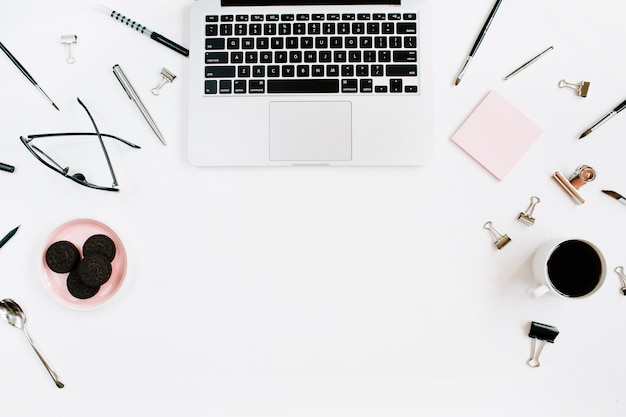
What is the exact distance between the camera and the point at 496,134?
0.77m

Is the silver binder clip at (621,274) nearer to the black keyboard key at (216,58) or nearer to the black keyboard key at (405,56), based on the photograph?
the black keyboard key at (405,56)

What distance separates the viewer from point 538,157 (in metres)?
0.77

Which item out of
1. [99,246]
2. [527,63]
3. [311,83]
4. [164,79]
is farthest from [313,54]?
[99,246]

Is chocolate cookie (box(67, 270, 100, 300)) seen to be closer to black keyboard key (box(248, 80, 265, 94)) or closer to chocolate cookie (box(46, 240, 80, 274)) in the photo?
chocolate cookie (box(46, 240, 80, 274))

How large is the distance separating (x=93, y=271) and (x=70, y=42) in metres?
0.41

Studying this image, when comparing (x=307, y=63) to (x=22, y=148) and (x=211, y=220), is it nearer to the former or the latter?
(x=211, y=220)

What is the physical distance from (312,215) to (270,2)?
14.5 inches

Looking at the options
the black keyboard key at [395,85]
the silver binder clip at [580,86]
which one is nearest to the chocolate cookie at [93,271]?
the black keyboard key at [395,85]

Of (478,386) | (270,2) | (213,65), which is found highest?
(270,2)

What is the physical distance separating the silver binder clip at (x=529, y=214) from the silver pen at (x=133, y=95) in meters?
0.63

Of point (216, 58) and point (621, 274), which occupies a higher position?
point (216, 58)

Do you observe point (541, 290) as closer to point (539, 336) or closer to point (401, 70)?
point (539, 336)

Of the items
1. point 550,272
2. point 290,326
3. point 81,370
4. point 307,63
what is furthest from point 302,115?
point 81,370

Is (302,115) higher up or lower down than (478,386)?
higher up
